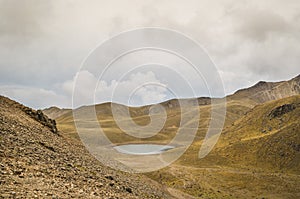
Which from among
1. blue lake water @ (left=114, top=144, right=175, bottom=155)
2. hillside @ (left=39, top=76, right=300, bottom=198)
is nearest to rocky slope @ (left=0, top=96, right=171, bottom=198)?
hillside @ (left=39, top=76, right=300, bottom=198)

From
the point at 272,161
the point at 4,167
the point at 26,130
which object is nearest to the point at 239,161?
the point at 272,161

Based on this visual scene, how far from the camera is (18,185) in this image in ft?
60.0

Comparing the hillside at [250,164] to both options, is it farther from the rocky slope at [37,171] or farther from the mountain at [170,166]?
the rocky slope at [37,171]

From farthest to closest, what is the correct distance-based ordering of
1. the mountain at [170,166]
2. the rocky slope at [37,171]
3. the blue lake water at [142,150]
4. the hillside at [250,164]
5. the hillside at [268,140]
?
1. the blue lake water at [142,150]
2. the hillside at [268,140]
3. the hillside at [250,164]
4. the mountain at [170,166]
5. the rocky slope at [37,171]

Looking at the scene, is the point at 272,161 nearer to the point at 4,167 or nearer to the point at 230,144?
the point at 230,144

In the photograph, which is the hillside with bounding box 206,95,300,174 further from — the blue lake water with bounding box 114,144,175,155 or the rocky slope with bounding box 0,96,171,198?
the rocky slope with bounding box 0,96,171,198

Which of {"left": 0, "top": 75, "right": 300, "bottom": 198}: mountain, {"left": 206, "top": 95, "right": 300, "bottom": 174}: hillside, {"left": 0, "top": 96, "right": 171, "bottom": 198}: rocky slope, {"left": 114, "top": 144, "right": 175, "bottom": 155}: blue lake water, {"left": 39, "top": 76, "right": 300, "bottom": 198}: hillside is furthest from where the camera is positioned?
{"left": 114, "top": 144, "right": 175, "bottom": 155}: blue lake water

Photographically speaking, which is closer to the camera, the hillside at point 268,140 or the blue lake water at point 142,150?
the hillside at point 268,140

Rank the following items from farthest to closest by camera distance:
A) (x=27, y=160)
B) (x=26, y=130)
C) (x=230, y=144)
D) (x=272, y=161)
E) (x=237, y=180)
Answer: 1. (x=230, y=144)
2. (x=272, y=161)
3. (x=237, y=180)
4. (x=26, y=130)
5. (x=27, y=160)

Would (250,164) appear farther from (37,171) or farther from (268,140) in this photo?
(37,171)

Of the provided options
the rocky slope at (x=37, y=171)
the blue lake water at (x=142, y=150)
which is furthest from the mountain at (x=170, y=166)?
the blue lake water at (x=142, y=150)

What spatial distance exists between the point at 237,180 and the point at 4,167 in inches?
3079

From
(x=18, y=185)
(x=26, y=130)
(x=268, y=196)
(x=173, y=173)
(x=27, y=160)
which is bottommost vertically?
(x=268, y=196)

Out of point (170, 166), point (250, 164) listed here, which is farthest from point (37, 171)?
point (250, 164)
